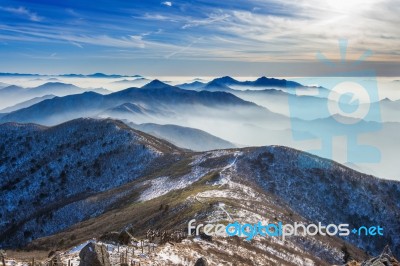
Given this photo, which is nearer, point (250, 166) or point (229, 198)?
point (229, 198)

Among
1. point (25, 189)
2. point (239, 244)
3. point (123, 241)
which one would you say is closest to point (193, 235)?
point (239, 244)

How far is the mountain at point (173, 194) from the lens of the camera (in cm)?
6191

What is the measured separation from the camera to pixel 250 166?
108 m

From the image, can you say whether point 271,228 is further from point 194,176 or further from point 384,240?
point 384,240

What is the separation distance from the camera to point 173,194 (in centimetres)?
8712

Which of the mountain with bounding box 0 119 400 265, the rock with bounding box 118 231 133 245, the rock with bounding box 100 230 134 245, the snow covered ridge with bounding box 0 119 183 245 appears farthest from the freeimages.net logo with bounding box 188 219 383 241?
the snow covered ridge with bounding box 0 119 183 245

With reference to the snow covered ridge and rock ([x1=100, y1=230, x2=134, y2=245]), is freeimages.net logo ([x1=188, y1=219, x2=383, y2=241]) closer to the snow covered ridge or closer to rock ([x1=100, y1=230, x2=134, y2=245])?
rock ([x1=100, y1=230, x2=134, y2=245])

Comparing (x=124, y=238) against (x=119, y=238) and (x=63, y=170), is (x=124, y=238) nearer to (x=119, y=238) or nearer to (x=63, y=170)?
(x=119, y=238)

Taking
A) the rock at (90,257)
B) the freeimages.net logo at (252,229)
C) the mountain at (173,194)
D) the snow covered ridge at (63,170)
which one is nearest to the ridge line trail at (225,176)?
the mountain at (173,194)

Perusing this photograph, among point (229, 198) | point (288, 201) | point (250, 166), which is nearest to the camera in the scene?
point (229, 198)

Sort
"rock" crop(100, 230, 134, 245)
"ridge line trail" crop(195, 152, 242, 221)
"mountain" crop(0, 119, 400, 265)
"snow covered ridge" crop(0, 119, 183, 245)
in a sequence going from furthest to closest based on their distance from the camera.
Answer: "snow covered ridge" crop(0, 119, 183, 245) → "ridge line trail" crop(195, 152, 242, 221) → "mountain" crop(0, 119, 400, 265) → "rock" crop(100, 230, 134, 245)

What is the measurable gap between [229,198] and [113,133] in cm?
8739

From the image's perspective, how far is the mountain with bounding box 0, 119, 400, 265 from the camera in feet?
203

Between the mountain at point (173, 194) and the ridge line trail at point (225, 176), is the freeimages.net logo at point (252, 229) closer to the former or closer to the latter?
the mountain at point (173, 194)
